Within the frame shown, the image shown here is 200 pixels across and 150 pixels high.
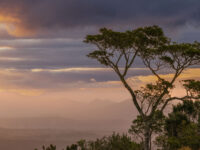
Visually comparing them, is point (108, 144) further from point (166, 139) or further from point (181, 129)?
point (181, 129)

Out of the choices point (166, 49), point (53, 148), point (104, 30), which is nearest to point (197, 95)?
point (166, 49)

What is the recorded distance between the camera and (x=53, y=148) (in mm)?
43906

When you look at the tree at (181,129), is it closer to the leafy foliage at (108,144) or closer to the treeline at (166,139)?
the treeline at (166,139)

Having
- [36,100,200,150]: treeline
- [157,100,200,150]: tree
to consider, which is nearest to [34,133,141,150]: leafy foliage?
[36,100,200,150]: treeline

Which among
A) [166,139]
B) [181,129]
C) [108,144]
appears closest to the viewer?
[108,144]

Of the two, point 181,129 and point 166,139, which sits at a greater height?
point 181,129

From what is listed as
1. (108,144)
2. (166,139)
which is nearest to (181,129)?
(166,139)

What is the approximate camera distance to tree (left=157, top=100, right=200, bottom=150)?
47.9m

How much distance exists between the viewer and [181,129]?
Result: 182ft

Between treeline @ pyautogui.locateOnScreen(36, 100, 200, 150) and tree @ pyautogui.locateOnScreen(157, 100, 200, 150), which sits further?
tree @ pyautogui.locateOnScreen(157, 100, 200, 150)

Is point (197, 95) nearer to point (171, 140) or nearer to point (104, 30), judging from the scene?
point (171, 140)

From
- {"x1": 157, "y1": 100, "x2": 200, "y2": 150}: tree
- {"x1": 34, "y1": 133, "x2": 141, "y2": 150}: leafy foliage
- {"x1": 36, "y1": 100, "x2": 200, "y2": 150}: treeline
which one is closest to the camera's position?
{"x1": 34, "y1": 133, "x2": 141, "y2": 150}: leafy foliage

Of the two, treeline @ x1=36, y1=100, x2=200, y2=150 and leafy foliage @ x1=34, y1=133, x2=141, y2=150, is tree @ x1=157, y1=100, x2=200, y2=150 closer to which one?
treeline @ x1=36, y1=100, x2=200, y2=150

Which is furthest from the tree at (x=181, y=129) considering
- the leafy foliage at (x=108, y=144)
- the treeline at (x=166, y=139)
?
the leafy foliage at (x=108, y=144)
